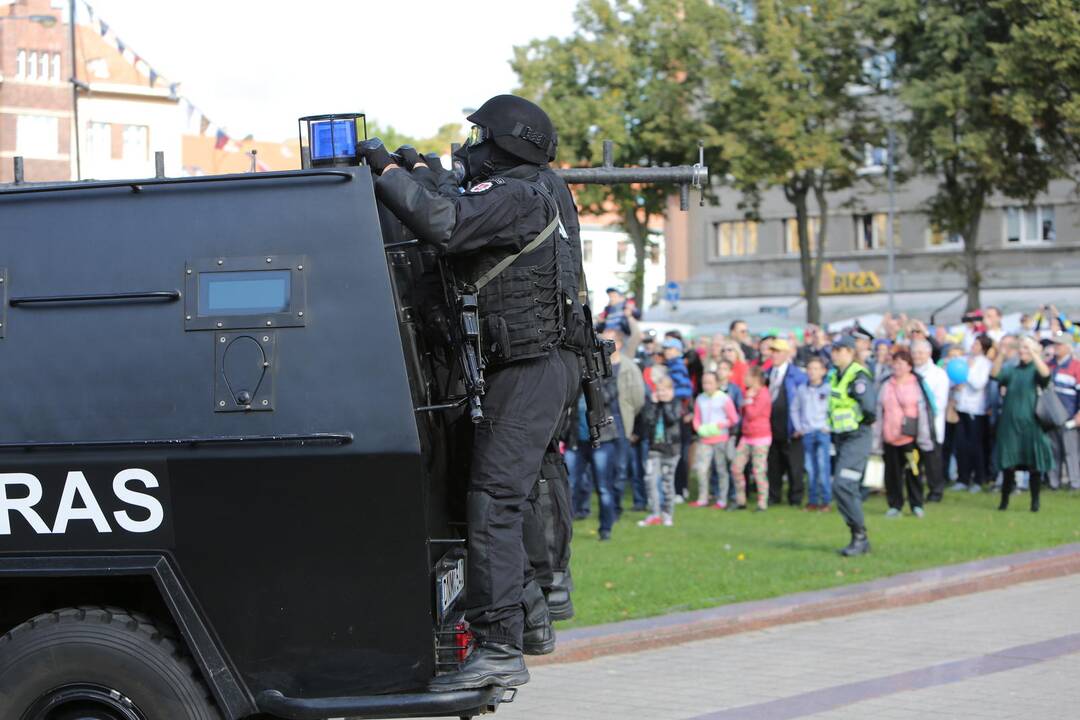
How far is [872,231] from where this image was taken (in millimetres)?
52438

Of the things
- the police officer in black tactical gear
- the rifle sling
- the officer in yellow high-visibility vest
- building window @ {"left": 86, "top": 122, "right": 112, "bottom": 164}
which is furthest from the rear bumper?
building window @ {"left": 86, "top": 122, "right": 112, "bottom": 164}

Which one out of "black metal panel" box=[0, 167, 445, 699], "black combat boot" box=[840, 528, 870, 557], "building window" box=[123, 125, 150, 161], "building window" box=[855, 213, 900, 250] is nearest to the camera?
"black metal panel" box=[0, 167, 445, 699]

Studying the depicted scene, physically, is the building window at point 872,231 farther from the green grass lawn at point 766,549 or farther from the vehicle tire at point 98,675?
the vehicle tire at point 98,675

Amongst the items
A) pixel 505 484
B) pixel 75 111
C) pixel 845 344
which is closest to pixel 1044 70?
pixel 845 344

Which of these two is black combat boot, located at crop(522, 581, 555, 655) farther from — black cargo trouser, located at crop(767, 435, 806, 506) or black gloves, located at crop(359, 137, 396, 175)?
black cargo trouser, located at crop(767, 435, 806, 506)

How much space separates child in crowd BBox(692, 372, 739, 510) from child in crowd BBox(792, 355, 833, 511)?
33.2 inches

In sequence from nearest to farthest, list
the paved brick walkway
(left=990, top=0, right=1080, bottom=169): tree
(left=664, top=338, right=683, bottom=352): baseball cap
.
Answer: the paved brick walkway
(left=664, top=338, right=683, bottom=352): baseball cap
(left=990, top=0, right=1080, bottom=169): tree

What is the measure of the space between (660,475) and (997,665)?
7.07 meters

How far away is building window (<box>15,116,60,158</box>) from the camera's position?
1473 cm

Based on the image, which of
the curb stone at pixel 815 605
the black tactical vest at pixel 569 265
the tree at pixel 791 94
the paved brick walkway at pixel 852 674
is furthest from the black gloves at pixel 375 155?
the tree at pixel 791 94

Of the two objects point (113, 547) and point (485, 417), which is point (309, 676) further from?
point (485, 417)

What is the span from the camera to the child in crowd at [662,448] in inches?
588

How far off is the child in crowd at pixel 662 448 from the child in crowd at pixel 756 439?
61.5 inches

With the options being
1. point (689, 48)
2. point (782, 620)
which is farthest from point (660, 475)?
point (689, 48)
